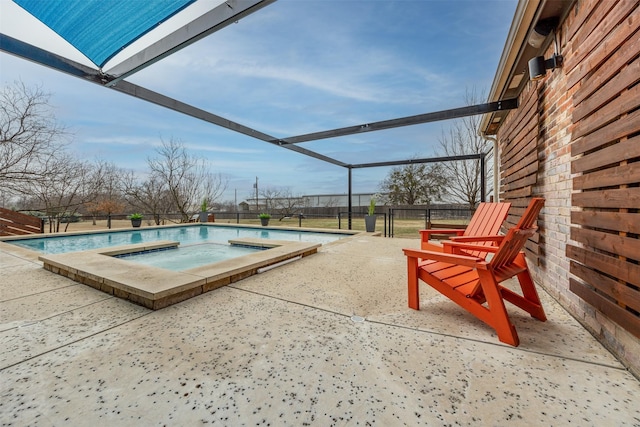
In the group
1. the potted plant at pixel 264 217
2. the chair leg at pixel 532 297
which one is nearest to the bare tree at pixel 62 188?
the potted plant at pixel 264 217

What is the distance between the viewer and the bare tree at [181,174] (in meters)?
12.3

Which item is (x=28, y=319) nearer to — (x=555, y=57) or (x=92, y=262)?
(x=92, y=262)

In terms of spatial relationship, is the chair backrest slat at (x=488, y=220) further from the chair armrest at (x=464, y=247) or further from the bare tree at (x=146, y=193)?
the bare tree at (x=146, y=193)

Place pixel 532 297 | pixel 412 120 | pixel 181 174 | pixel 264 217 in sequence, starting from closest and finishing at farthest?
pixel 532 297 → pixel 412 120 → pixel 264 217 → pixel 181 174

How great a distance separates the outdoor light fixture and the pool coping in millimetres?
3433

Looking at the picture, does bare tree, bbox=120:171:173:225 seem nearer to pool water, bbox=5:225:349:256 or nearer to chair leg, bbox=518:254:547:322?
pool water, bbox=5:225:349:256

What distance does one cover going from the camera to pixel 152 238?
8156 mm

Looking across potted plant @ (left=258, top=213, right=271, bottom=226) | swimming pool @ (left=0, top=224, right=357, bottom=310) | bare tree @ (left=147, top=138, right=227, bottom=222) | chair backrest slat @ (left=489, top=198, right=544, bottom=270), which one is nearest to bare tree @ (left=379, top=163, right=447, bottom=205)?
potted plant @ (left=258, top=213, right=271, bottom=226)

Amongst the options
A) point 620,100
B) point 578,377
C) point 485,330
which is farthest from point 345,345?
point 620,100

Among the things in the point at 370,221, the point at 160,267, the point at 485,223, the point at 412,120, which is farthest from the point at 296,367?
the point at 370,221

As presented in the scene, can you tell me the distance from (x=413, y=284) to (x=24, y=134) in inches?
440

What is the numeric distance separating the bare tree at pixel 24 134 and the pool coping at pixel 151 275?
6.86 metres

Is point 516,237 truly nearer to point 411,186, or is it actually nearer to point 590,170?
point 590,170

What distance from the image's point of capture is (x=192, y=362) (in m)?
1.47
